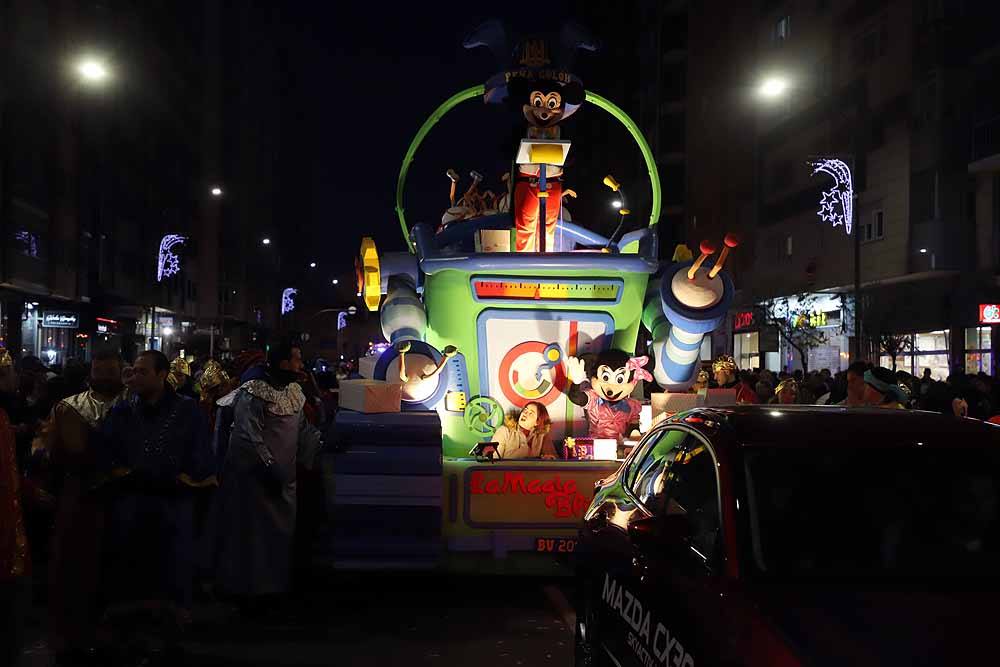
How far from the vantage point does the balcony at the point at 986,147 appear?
23625 millimetres

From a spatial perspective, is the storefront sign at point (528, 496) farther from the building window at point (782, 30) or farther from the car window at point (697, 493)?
the building window at point (782, 30)

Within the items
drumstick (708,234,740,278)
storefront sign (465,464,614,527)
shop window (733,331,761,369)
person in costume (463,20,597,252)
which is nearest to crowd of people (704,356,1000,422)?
drumstick (708,234,740,278)

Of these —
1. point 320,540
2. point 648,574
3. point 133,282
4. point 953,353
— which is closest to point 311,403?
point 320,540

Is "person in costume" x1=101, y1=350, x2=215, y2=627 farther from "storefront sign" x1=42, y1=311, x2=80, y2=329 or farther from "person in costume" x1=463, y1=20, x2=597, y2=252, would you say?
"storefront sign" x1=42, y1=311, x2=80, y2=329

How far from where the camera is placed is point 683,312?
9.31 m

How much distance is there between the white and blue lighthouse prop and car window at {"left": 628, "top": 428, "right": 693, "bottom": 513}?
14.1 feet

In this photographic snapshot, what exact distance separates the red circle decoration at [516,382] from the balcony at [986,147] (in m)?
18.1

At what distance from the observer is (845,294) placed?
3059 centimetres

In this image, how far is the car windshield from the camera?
3680mm

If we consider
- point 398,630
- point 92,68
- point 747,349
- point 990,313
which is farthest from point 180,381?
point 747,349

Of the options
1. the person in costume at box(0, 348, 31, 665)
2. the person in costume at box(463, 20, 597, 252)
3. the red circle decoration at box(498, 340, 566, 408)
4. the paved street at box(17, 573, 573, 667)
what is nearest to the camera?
the person in costume at box(0, 348, 31, 665)

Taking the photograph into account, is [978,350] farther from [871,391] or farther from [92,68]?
[92,68]

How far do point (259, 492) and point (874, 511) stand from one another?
15.4ft

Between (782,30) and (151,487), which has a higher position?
(782,30)
